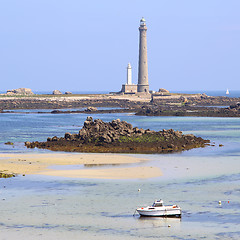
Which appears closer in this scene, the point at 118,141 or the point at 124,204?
the point at 124,204

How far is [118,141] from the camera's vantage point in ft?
173

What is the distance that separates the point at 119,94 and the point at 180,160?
127 m

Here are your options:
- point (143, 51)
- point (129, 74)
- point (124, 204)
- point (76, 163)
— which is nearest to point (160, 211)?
point (124, 204)

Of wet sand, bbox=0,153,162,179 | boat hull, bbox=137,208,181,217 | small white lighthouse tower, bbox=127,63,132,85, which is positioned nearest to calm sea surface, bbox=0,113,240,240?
boat hull, bbox=137,208,181,217

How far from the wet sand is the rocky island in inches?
152

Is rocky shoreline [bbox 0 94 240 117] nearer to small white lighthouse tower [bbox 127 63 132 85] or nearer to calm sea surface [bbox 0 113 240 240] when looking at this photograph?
small white lighthouse tower [bbox 127 63 132 85]

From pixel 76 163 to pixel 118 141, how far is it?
421 inches

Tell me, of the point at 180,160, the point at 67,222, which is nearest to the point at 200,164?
the point at 180,160

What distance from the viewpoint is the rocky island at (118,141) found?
50.9 meters

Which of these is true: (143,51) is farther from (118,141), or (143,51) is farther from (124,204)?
(124,204)

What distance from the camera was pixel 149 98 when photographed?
164125 mm

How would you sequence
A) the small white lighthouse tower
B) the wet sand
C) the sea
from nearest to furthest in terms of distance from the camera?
the sea < the wet sand < the small white lighthouse tower

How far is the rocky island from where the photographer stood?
167 ft

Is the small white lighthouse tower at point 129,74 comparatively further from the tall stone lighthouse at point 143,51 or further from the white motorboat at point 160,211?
the white motorboat at point 160,211
